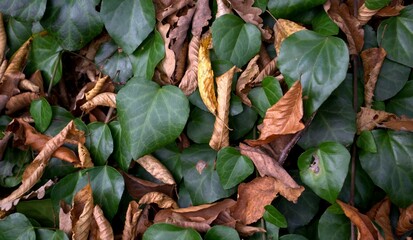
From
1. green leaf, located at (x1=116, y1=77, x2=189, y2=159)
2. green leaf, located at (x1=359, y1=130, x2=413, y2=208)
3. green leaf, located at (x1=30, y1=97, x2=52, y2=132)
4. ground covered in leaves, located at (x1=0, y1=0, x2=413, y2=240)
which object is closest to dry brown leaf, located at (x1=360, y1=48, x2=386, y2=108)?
ground covered in leaves, located at (x1=0, y1=0, x2=413, y2=240)

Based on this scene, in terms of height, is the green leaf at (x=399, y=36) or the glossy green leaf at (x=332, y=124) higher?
the green leaf at (x=399, y=36)

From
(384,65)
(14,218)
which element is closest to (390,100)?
(384,65)

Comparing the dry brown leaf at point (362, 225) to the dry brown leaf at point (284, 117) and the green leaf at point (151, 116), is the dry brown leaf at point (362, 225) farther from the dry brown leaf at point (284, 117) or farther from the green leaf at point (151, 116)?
the green leaf at point (151, 116)

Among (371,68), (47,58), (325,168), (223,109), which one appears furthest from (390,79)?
(47,58)

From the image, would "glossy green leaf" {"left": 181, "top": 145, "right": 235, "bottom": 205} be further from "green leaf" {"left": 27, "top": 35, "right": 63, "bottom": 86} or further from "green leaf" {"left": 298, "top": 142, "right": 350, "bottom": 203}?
"green leaf" {"left": 27, "top": 35, "right": 63, "bottom": 86}

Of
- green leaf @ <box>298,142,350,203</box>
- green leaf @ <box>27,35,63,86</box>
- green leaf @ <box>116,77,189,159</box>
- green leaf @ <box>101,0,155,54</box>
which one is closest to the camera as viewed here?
green leaf @ <box>298,142,350,203</box>

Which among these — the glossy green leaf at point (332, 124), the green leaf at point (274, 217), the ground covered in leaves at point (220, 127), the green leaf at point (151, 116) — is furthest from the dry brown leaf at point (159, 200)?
the glossy green leaf at point (332, 124)
